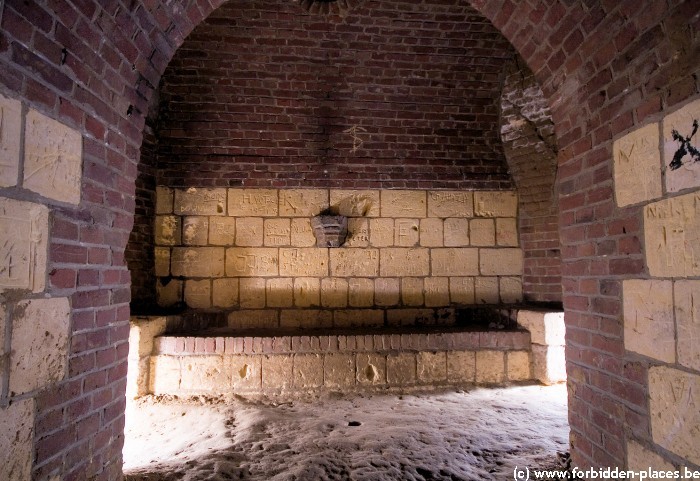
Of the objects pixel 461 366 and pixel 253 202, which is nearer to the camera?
pixel 461 366

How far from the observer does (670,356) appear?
1.54 meters

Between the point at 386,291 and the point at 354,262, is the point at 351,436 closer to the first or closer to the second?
the point at 386,291

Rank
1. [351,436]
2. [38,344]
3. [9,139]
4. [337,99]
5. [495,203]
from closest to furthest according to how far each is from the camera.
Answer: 1. [9,139]
2. [38,344]
3. [351,436]
4. [337,99]
5. [495,203]

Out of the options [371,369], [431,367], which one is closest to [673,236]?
[431,367]

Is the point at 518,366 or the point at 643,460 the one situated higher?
the point at 643,460

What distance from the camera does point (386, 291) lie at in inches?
206

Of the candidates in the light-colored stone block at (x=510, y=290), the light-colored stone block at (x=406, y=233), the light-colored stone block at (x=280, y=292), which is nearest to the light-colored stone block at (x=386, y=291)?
the light-colored stone block at (x=406, y=233)

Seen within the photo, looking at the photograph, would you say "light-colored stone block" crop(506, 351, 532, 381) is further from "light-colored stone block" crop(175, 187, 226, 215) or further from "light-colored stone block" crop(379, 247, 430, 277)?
"light-colored stone block" crop(175, 187, 226, 215)

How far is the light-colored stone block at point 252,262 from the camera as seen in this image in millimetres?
5066

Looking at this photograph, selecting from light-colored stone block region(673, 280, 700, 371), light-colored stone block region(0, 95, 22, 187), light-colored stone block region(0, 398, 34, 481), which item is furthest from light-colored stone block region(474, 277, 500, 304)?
light-colored stone block region(0, 95, 22, 187)

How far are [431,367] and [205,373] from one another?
2.75 metres

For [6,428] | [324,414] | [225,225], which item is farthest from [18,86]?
[225,225]

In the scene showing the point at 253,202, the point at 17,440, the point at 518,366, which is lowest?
the point at 518,366

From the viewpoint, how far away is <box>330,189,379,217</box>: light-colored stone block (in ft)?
17.3
